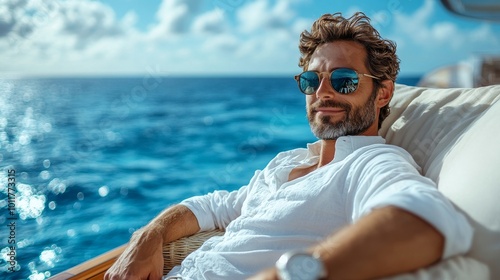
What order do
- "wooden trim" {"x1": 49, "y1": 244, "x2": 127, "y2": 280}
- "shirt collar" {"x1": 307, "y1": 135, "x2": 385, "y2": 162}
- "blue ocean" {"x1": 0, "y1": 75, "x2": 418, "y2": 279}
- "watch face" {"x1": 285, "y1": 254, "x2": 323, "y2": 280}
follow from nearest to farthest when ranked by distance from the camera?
1. "watch face" {"x1": 285, "y1": 254, "x2": 323, "y2": 280}
2. "shirt collar" {"x1": 307, "y1": 135, "x2": 385, "y2": 162}
3. "wooden trim" {"x1": 49, "y1": 244, "x2": 127, "y2": 280}
4. "blue ocean" {"x1": 0, "y1": 75, "x2": 418, "y2": 279}

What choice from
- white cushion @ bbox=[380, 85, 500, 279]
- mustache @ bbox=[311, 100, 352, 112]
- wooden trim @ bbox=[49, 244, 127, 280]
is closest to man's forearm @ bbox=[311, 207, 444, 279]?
white cushion @ bbox=[380, 85, 500, 279]

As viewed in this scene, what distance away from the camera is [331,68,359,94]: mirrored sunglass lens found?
1.46m

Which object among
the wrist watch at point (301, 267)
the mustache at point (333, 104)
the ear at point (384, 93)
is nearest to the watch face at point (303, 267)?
the wrist watch at point (301, 267)

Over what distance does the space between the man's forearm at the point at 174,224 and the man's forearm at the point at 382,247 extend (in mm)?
802

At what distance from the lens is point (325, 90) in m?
1.50

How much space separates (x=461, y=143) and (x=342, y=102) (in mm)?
370

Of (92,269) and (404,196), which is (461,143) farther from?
(92,269)

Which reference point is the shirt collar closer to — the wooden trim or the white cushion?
the white cushion

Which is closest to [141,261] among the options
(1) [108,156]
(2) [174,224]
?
(2) [174,224]

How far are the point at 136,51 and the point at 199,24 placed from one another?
5073 mm

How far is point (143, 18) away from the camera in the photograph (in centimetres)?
3116

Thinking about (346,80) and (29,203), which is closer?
(346,80)

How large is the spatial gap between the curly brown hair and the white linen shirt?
0.23 metres

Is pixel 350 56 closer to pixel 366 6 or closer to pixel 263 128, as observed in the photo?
pixel 263 128
